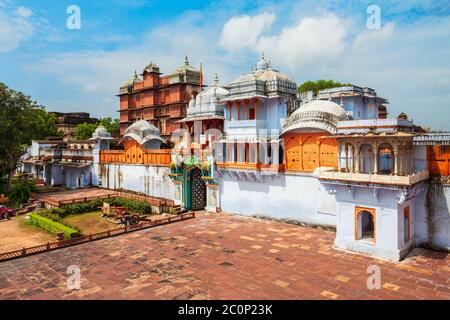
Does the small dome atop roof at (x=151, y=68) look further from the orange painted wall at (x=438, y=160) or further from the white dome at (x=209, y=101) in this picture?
the orange painted wall at (x=438, y=160)

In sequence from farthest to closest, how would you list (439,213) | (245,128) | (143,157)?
(143,157), (245,128), (439,213)

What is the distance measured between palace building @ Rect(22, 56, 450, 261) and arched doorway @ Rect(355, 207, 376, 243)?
0.05 metres

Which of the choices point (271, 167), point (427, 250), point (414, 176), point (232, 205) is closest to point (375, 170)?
point (414, 176)

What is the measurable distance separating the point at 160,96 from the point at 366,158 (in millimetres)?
30537

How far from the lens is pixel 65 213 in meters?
22.1

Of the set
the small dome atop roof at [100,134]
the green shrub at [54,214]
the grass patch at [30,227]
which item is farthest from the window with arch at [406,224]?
the small dome atop roof at [100,134]

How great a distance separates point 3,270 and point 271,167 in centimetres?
1272

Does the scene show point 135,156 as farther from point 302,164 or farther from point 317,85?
point 317,85

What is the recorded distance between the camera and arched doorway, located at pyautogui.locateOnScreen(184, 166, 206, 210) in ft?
74.0

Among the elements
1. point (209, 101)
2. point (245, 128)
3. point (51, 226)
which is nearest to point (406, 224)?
point (245, 128)

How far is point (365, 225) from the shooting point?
15.6 meters

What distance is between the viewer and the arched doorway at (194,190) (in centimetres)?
2256

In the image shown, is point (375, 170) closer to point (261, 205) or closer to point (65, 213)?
point (261, 205)

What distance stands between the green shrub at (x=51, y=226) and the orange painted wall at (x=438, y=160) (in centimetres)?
1616
